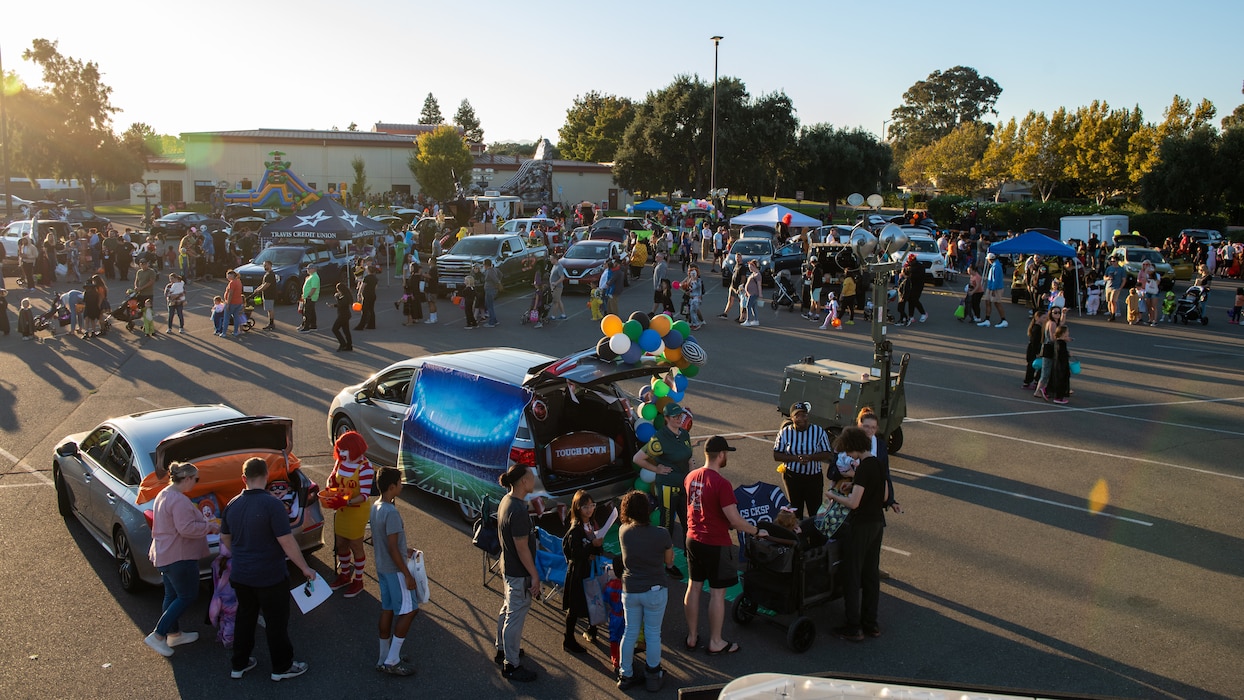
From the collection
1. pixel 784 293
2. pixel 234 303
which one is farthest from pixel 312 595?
pixel 784 293

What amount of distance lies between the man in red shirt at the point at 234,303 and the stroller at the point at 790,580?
52.1 ft

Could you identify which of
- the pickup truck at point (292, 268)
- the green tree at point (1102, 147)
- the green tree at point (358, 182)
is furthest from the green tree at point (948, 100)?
the pickup truck at point (292, 268)

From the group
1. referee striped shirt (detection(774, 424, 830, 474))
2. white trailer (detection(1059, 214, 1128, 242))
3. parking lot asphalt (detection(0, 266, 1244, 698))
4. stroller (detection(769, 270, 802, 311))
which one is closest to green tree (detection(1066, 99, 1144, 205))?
white trailer (detection(1059, 214, 1128, 242))

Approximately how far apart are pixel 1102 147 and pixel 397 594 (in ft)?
196

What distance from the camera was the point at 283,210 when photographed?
52.6 meters

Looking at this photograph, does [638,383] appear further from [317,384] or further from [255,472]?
[255,472]

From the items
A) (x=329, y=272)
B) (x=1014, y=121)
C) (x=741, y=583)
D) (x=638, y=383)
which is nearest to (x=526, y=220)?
(x=329, y=272)

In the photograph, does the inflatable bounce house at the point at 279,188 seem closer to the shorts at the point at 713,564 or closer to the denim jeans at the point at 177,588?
the denim jeans at the point at 177,588

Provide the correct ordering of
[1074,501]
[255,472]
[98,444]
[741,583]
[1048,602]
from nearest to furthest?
[255,472], [741,583], [1048,602], [98,444], [1074,501]

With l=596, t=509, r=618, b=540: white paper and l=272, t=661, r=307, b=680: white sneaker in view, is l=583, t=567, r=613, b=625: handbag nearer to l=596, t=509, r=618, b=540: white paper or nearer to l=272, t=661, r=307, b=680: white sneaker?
l=596, t=509, r=618, b=540: white paper

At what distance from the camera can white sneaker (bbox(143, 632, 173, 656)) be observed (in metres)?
6.30

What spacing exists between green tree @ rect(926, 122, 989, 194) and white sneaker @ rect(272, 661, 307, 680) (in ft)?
232

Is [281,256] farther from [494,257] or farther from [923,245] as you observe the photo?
[923,245]

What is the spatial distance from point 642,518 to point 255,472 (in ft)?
8.45
